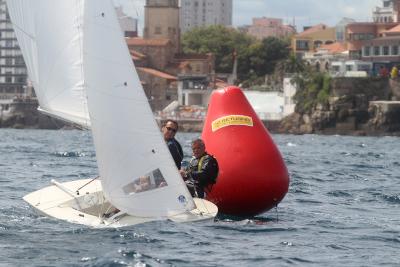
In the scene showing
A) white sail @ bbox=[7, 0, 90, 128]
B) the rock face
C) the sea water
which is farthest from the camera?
the rock face

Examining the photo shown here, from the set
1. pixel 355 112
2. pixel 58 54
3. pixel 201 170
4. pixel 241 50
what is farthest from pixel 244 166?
pixel 241 50

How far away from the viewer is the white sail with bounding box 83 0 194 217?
19.3 m

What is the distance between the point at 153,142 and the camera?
19.5m

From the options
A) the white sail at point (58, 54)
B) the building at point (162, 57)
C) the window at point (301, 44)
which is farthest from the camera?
the window at point (301, 44)

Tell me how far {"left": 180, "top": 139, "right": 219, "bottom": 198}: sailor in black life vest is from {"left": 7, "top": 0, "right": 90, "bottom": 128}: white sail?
6.54 feet

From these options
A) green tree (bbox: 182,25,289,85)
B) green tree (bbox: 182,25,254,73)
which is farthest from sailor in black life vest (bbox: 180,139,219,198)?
green tree (bbox: 182,25,254,73)

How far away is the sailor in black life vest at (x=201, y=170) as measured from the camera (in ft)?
68.4

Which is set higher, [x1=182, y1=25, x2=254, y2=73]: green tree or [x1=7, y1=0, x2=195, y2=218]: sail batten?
[x1=7, y1=0, x2=195, y2=218]: sail batten

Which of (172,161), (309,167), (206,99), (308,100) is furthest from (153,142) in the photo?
(206,99)

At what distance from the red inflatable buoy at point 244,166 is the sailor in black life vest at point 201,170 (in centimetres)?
41

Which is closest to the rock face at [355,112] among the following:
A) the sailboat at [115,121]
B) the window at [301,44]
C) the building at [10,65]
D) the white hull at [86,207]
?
the window at [301,44]

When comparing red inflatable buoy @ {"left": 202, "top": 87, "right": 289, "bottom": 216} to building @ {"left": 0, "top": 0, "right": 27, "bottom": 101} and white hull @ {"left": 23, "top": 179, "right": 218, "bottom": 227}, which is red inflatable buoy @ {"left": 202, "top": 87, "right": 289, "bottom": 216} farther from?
building @ {"left": 0, "top": 0, "right": 27, "bottom": 101}

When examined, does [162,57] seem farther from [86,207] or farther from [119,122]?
[119,122]

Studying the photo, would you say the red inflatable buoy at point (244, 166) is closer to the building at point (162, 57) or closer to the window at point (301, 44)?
the building at point (162, 57)
